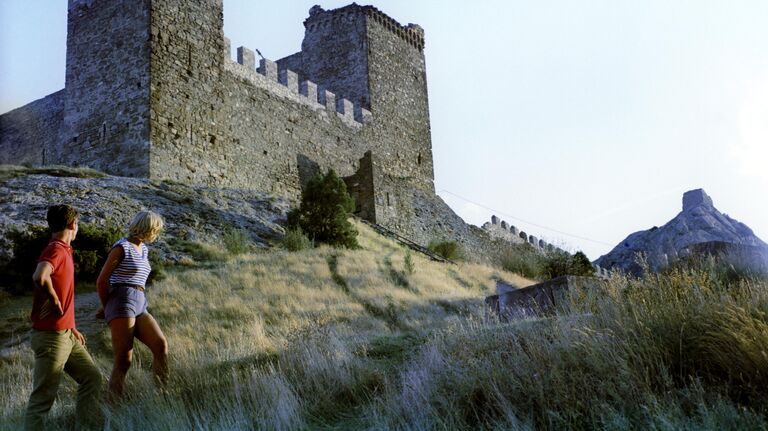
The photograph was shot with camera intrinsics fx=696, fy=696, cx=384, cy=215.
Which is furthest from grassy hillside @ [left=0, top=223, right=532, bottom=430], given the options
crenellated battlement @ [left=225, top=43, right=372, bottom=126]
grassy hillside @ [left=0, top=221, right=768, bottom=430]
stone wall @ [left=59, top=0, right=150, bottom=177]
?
crenellated battlement @ [left=225, top=43, right=372, bottom=126]

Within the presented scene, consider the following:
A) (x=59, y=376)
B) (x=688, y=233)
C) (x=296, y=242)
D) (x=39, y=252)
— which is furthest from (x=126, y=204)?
(x=688, y=233)

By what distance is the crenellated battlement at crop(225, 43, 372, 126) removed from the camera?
1981 centimetres

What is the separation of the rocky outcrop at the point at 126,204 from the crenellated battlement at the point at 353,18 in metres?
11.9

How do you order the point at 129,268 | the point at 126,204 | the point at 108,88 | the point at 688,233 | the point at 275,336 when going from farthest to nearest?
1. the point at 688,233
2. the point at 108,88
3. the point at 126,204
4. the point at 275,336
5. the point at 129,268

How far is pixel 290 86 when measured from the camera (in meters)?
22.0

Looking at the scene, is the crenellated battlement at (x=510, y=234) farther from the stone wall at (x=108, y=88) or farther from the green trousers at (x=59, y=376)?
the green trousers at (x=59, y=376)

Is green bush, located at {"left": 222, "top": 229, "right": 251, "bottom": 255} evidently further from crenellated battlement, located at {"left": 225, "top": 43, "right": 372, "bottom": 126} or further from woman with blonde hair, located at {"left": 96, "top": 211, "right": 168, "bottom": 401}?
woman with blonde hair, located at {"left": 96, "top": 211, "right": 168, "bottom": 401}

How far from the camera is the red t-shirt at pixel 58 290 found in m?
4.76

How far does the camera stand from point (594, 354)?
4.39m

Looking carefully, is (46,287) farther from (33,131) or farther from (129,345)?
(33,131)

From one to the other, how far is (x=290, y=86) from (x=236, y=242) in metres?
9.28

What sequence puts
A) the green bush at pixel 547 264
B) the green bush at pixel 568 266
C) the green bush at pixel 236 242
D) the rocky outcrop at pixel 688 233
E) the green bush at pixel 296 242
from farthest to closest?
the rocky outcrop at pixel 688 233, the green bush at pixel 547 264, the green bush at pixel 568 266, the green bush at pixel 296 242, the green bush at pixel 236 242

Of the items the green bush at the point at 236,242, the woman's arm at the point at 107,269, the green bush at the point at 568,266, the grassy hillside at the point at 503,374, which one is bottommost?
the grassy hillside at the point at 503,374

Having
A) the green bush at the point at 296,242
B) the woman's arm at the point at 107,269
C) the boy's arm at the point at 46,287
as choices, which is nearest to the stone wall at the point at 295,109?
the green bush at the point at 296,242
